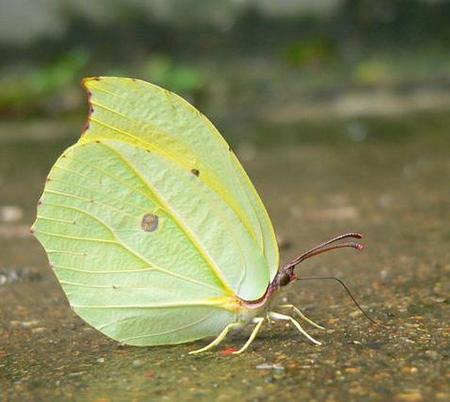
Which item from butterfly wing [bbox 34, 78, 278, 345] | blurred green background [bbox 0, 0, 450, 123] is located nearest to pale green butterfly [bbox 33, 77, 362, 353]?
butterfly wing [bbox 34, 78, 278, 345]

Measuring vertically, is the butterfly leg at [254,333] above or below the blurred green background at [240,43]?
below

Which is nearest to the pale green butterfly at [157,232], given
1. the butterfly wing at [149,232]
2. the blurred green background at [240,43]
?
the butterfly wing at [149,232]

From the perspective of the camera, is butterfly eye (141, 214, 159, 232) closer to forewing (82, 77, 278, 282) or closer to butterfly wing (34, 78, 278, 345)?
butterfly wing (34, 78, 278, 345)

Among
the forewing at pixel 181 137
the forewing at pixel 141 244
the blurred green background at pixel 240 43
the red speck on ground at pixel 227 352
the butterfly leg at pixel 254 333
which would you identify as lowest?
the red speck on ground at pixel 227 352

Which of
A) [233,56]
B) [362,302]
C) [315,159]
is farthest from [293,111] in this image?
[362,302]

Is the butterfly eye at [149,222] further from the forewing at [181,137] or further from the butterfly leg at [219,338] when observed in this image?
the butterfly leg at [219,338]

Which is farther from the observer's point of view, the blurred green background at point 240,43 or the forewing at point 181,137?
the blurred green background at point 240,43

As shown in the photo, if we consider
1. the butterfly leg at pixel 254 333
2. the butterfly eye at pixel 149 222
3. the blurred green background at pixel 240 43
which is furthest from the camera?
the blurred green background at pixel 240 43

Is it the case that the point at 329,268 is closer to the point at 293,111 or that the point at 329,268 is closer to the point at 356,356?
the point at 356,356
